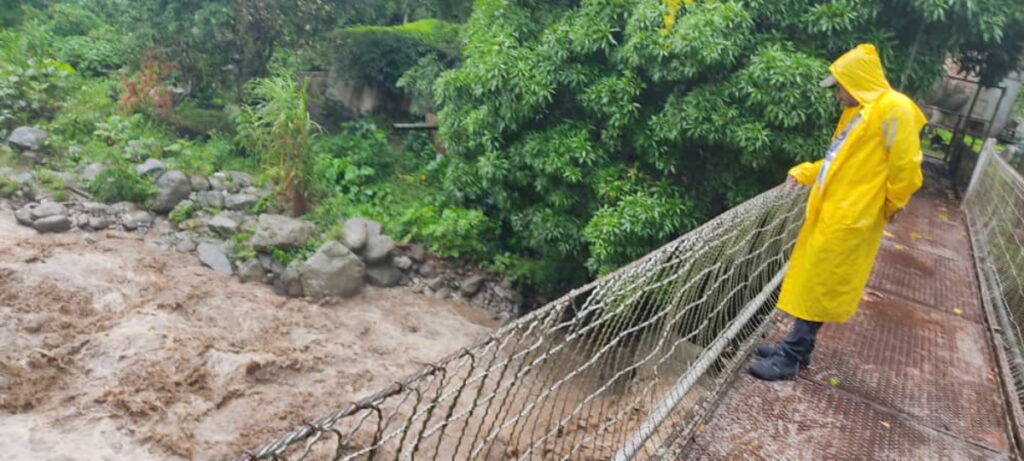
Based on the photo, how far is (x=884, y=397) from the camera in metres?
2.58

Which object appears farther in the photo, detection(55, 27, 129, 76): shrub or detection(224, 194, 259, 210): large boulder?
detection(55, 27, 129, 76): shrub

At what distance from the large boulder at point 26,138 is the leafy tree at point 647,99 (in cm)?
565

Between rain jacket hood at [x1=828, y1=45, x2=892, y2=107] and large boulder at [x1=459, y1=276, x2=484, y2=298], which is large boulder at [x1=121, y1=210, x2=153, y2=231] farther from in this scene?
rain jacket hood at [x1=828, y1=45, x2=892, y2=107]

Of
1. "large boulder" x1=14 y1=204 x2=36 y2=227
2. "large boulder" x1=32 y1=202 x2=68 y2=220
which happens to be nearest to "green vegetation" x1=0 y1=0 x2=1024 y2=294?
"large boulder" x1=32 y1=202 x2=68 y2=220

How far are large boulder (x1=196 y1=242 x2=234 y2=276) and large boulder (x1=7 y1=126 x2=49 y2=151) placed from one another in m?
3.18

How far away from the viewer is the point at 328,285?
261 inches

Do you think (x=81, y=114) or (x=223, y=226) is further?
(x=81, y=114)

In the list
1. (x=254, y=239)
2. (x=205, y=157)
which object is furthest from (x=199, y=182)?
(x=254, y=239)

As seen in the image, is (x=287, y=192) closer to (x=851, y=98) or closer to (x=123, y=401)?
(x=123, y=401)

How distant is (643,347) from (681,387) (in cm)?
38

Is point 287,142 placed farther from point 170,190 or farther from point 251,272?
point 251,272

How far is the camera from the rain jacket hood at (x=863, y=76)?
2.31 m

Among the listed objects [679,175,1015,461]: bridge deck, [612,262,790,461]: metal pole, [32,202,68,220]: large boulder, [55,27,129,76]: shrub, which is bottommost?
[32,202,68,220]: large boulder

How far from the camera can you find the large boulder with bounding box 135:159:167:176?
7764mm
